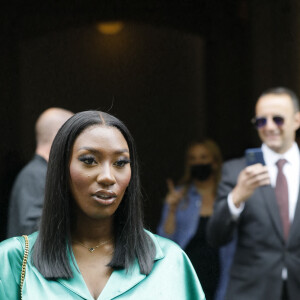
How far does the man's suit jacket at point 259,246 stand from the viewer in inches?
179

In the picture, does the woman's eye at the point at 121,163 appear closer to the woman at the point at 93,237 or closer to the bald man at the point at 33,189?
the woman at the point at 93,237

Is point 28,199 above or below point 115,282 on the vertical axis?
above

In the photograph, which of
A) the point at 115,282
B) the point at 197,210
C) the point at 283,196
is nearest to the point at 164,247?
the point at 115,282

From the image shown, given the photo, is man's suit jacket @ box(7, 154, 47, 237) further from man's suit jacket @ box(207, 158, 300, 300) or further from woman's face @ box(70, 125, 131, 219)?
woman's face @ box(70, 125, 131, 219)

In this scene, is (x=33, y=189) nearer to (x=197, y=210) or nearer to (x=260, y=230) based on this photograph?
(x=260, y=230)

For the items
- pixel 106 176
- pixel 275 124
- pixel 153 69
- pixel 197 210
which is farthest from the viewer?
pixel 153 69

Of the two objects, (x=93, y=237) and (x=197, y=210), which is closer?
(x=93, y=237)

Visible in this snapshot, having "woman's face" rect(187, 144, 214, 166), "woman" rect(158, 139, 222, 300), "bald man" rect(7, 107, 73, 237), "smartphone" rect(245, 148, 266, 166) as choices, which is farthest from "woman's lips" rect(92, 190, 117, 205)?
"woman's face" rect(187, 144, 214, 166)

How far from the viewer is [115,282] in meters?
2.45

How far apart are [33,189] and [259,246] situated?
1.41 metres

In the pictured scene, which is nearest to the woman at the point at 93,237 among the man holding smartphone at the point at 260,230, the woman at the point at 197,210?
the man holding smartphone at the point at 260,230

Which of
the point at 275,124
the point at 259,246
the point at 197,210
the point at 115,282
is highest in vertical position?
the point at 275,124

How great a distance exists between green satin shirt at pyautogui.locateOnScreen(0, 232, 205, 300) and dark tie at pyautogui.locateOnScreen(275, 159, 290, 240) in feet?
6.91

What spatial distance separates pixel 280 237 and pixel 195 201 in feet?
4.52
